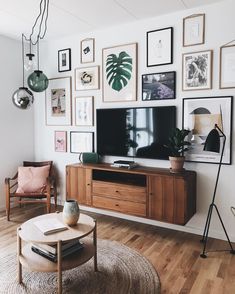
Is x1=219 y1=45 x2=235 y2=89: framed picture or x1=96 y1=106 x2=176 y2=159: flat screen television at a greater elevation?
x1=219 y1=45 x2=235 y2=89: framed picture

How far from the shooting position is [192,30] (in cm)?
304

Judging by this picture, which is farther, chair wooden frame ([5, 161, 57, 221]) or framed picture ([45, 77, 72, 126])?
framed picture ([45, 77, 72, 126])

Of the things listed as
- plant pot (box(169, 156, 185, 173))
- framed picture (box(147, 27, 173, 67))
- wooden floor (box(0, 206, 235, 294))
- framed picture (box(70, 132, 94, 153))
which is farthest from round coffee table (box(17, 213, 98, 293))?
framed picture (box(147, 27, 173, 67))

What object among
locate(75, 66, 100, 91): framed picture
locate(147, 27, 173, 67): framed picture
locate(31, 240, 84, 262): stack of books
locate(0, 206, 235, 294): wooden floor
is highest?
locate(147, 27, 173, 67): framed picture

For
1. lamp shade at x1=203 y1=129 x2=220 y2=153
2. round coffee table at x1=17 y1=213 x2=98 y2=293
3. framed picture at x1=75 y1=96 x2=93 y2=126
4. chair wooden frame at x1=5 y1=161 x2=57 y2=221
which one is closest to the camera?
round coffee table at x1=17 y1=213 x2=98 y2=293

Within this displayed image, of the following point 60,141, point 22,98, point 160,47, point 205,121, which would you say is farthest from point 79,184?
point 160,47

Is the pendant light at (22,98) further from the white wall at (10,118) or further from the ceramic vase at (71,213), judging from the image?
the ceramic vase at (71,213)

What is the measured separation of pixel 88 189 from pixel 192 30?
7.53ft

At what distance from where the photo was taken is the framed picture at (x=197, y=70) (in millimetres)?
2979

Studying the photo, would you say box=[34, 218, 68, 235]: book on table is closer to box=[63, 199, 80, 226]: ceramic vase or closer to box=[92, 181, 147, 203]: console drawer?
box=[63, 199, 80, 226]: ceramic vase

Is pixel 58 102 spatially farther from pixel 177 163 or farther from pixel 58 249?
pixel 58 249

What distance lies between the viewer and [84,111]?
3926mm

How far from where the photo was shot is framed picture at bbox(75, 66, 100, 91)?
378 cm

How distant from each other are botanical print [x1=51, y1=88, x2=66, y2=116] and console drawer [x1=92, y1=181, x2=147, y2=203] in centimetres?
138
